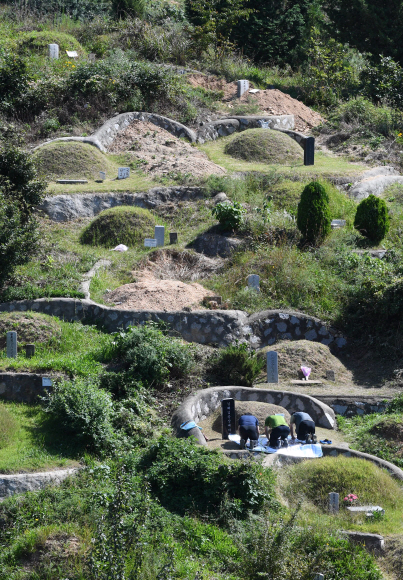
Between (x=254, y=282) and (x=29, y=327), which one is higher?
(x=254, y=282)

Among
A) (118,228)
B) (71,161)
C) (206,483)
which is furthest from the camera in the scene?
(71,161)

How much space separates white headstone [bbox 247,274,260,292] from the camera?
14.2 meters

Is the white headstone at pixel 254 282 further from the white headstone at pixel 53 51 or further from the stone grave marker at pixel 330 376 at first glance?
the white headstone at pixel 53 51

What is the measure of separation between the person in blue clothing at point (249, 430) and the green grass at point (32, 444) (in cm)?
207

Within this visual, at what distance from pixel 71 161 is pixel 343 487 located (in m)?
13.1

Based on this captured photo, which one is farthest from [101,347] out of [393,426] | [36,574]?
[36,574]

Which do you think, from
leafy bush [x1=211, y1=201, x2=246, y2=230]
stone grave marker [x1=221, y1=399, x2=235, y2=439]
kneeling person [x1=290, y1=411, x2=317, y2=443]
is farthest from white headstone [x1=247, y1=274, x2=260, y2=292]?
kneeling person [x1=290, y1=411, x2=317, y2=443]

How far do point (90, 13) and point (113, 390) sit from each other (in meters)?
25.0

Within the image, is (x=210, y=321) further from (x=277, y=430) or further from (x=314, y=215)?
(x=314, y=215)

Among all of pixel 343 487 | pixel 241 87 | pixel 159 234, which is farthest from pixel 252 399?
pixel 241 87

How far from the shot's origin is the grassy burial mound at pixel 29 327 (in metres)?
12.0

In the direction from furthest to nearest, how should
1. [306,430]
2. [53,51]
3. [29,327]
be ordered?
[53,51]
[29,327]
[306,430]

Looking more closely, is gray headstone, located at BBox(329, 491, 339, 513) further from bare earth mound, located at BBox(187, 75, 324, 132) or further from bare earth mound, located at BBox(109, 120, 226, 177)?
bare earth mound, located at BBox(187, 75, 324, 132)

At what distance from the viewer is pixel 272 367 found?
11891 mm
